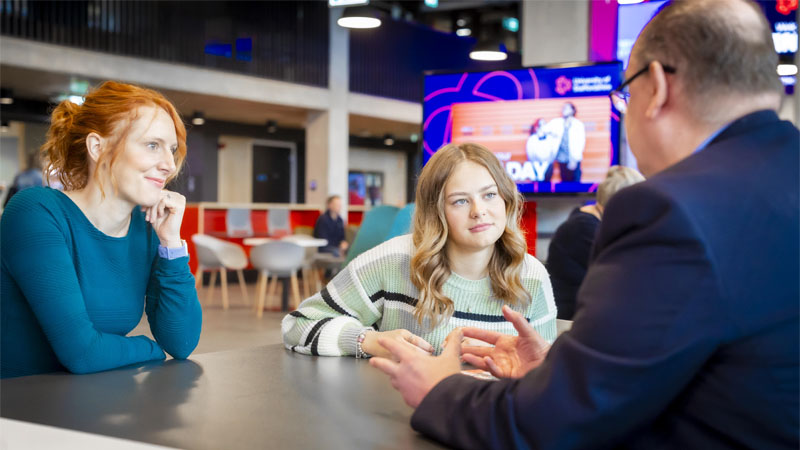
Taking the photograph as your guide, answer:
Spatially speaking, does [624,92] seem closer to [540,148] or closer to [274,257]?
[540,148]

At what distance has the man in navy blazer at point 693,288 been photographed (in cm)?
79

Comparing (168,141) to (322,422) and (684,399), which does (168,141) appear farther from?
(684,399)

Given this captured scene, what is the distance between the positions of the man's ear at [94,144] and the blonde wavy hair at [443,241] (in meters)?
0.90

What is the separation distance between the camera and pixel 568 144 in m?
4.76

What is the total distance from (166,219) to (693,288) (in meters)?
1.53

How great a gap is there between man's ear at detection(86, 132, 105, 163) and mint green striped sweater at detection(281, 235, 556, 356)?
0.67 metres

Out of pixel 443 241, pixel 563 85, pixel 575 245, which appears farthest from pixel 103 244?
pixel 563 85

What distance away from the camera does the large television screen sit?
4.68 meters

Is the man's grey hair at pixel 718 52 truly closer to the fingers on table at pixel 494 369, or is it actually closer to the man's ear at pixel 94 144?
the fingers on table at pixel 494 369

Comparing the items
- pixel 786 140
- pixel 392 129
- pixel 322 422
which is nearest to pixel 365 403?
pixel 322 422

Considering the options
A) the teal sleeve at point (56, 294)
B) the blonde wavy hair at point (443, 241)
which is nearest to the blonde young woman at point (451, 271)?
the blonde wavy hair at point (443, 241)

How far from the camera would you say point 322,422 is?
1.15 m

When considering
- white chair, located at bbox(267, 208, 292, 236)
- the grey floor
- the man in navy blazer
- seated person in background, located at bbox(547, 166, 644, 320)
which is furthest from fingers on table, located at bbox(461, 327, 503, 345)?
white chair, located at bbox(267, 208, 292, 236)

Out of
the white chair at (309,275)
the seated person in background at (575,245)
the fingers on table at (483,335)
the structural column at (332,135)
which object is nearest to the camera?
the fingers on table at (483,335)
